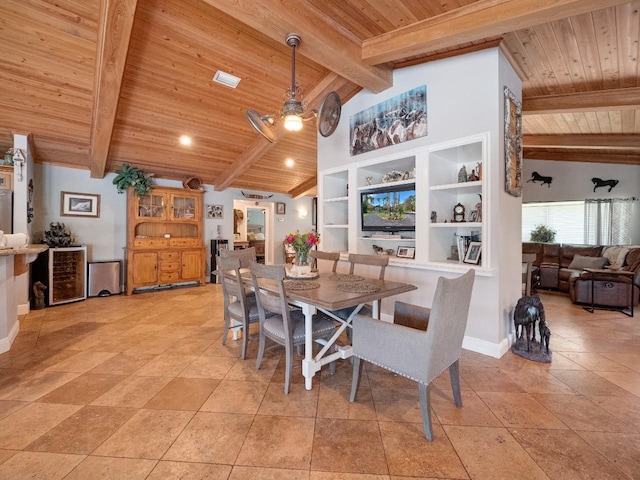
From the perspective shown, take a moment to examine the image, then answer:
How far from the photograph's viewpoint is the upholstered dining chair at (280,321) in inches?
84.9

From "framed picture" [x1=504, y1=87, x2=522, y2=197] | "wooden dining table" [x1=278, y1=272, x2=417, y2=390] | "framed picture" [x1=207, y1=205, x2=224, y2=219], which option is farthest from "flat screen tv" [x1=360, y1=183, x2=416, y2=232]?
"framed picture" [x1=207, y1=205, x2=224, y2=219]

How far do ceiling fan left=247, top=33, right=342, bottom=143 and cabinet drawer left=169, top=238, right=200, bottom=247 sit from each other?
391 centimetres

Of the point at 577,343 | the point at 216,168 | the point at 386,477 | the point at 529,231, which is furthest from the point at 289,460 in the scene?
the point at 529,231

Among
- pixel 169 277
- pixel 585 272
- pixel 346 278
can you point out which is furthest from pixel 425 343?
pixel 169 277

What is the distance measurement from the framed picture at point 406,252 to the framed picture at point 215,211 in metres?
4.86

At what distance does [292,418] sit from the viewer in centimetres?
189

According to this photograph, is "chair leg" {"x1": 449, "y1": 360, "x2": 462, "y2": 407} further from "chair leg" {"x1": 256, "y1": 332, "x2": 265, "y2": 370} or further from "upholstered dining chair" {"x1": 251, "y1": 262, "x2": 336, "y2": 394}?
"chair leg" {"x1": 256, "y1": 332, "x2": 265, "y2": 370}

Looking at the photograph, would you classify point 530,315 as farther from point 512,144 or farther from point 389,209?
point 389,209

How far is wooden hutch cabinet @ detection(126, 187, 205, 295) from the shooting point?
545 cm

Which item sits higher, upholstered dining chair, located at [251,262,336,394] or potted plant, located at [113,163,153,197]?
potted plant, located at [113,163,153,197]

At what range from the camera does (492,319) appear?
2.81 metres

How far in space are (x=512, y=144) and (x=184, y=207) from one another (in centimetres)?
572

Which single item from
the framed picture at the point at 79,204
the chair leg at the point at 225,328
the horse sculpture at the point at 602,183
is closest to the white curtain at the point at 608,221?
the horse sculpture at the point at 602,183

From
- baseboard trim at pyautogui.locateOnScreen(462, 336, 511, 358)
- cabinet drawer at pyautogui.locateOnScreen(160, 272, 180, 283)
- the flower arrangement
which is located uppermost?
the flower arrangement
